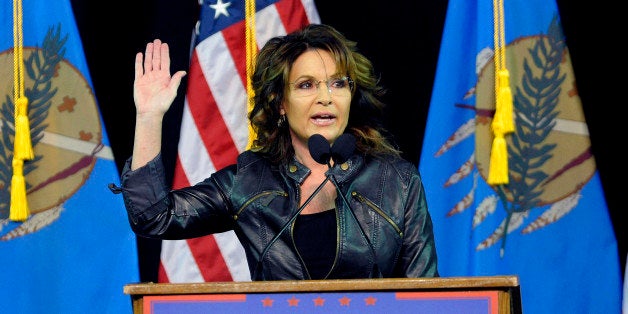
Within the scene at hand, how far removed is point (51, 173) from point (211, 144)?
0.57 meters

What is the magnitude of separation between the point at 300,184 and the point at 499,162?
1.09 m

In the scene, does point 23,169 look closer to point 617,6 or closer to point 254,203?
point 254,203

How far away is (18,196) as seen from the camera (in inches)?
133

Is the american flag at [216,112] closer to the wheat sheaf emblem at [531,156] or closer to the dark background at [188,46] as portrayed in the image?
the dark background at [188,46]

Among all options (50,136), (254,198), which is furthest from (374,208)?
(50,136)

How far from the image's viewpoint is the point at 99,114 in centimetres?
350

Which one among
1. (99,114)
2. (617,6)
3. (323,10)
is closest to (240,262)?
(99,114)

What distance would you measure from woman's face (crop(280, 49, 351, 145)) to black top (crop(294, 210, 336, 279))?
217mm

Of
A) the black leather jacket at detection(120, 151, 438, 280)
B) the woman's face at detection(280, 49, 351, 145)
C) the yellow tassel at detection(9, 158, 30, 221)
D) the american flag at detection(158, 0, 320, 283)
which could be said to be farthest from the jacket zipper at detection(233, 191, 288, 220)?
the yellow tassel at detection(9, 158, 30, 221)

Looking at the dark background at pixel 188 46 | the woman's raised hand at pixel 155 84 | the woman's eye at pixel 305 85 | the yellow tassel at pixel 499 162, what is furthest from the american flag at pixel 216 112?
the woman's raised hand at pixel 155 84

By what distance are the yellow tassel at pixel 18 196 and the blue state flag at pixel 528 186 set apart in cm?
139

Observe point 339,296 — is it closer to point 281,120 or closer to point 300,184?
point 300,184

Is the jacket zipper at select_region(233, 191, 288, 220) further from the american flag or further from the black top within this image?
the american flag

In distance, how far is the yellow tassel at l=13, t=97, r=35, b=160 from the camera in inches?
133
